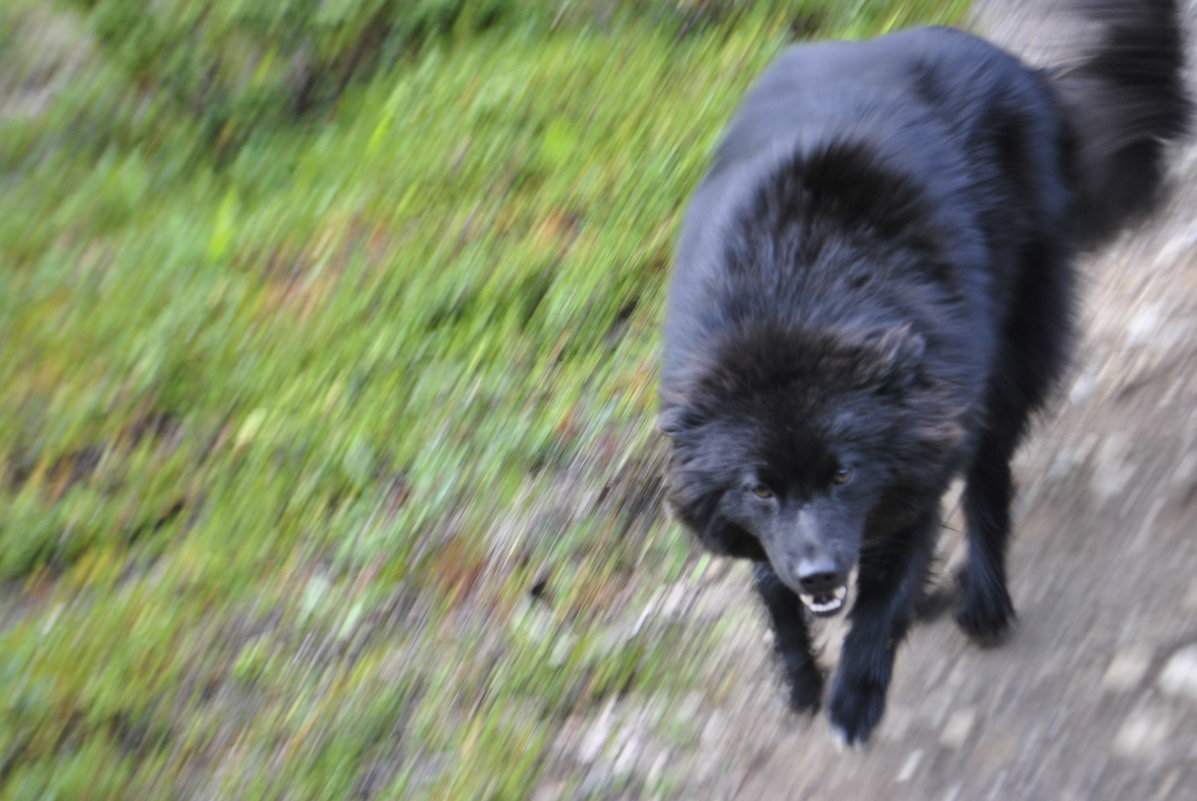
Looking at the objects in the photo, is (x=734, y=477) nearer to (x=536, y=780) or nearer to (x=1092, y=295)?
(x=536, y=780)

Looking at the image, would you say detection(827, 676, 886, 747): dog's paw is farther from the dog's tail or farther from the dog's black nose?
the dog's tail

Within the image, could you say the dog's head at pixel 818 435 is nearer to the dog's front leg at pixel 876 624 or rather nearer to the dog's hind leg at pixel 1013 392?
the dog's front leg at pixel 876 624

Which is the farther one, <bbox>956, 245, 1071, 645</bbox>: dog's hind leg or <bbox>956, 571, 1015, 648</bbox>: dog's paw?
<bbox>956, 245, 1071, 645</bbox>: dog's hind leg

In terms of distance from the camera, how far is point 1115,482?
3607mm

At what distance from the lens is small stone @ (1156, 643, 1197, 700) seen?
2945 mm

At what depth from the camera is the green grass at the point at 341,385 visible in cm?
430

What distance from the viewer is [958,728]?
3242 millimetres

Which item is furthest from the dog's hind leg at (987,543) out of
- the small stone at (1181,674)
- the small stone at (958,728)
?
the small stone at (1181,674)

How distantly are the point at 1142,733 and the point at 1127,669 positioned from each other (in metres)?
0.23

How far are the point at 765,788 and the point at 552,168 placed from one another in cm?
364

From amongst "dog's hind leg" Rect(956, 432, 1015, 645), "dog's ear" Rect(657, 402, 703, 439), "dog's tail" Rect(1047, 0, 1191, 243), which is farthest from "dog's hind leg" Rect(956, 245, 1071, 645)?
"dog's ear" Rect(657, 402, 703, 439)

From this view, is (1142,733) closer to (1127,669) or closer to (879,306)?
(1127,669)

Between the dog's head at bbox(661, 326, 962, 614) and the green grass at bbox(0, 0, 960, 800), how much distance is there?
1.00 metres

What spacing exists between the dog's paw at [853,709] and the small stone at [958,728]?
0.27 m
